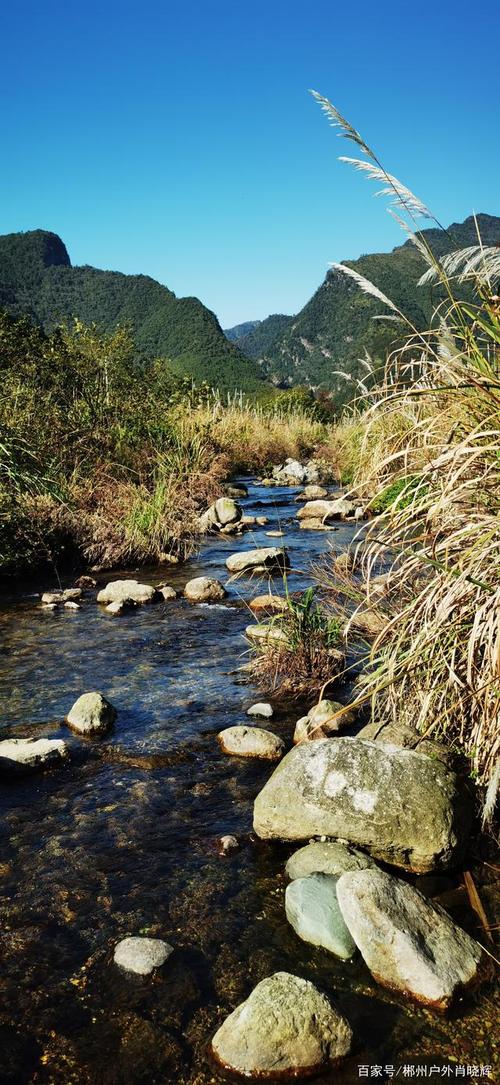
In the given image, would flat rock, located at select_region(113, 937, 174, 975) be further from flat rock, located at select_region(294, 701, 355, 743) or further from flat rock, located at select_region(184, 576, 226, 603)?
flat rock, located at select_region(184, 576, 226, 603)

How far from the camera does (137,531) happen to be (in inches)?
405

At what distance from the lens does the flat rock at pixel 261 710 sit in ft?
17.4

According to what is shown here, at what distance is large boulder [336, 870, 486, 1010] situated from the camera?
271cm

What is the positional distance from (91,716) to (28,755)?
0.63 m

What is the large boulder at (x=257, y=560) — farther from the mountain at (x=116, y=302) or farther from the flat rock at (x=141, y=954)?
the mountain at (x=116, y=302)

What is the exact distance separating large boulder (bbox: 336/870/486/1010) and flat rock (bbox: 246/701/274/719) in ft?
7.40

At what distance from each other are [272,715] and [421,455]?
2.30 meters

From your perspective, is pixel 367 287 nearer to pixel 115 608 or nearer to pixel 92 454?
pixel 115 608

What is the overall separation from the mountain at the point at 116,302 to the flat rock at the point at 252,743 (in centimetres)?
8622

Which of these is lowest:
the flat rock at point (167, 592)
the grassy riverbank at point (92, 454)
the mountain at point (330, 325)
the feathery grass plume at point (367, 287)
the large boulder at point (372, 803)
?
the flat rock at point (167, 592)

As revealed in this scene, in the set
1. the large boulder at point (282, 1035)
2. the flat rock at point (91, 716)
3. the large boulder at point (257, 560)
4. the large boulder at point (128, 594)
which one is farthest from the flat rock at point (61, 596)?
the large boulder at point (282, 1035)

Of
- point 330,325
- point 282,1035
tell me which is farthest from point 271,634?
point 330,325

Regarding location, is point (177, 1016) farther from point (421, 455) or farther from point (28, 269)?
point (28, 269)

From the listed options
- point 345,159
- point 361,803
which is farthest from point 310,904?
point 345,159
